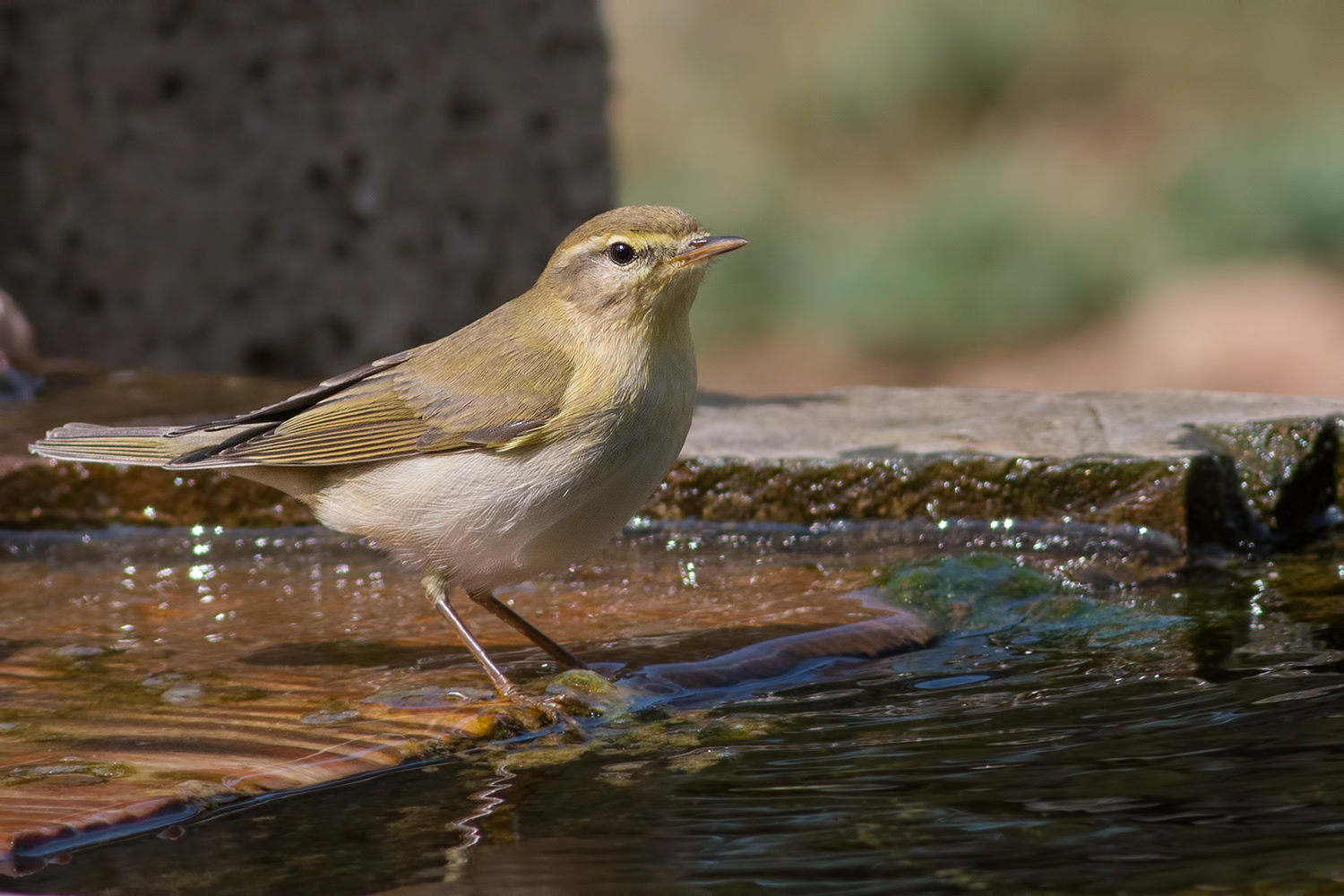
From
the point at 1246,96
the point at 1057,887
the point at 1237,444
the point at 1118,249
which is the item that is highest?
the point at 1246,96

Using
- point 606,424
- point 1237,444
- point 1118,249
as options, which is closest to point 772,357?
point 1118,249

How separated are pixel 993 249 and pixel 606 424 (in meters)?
11.8

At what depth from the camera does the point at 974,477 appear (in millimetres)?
4824

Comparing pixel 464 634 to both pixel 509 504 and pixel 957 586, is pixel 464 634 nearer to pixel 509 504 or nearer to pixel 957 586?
pixel 509 504

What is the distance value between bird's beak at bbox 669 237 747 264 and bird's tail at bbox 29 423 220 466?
1478 millimetres

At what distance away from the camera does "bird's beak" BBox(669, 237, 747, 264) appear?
3.97 meters

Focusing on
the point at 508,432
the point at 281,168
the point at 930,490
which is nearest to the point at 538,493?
the point at 508,432

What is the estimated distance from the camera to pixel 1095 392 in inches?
232

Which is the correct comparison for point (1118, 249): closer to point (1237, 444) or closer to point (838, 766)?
point (1237, 444)

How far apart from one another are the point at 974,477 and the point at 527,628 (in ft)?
5.07

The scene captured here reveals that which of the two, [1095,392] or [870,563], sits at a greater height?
[1095,392]

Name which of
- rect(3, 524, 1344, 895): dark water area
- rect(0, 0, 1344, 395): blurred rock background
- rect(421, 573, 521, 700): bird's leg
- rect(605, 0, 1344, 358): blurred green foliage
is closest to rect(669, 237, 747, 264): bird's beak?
rect(3, 524, 1344, 895): dark water area

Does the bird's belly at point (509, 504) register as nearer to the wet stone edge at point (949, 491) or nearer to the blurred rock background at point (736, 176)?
the wet stone edge at point (949, 491)

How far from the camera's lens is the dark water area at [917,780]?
2.45 meters
